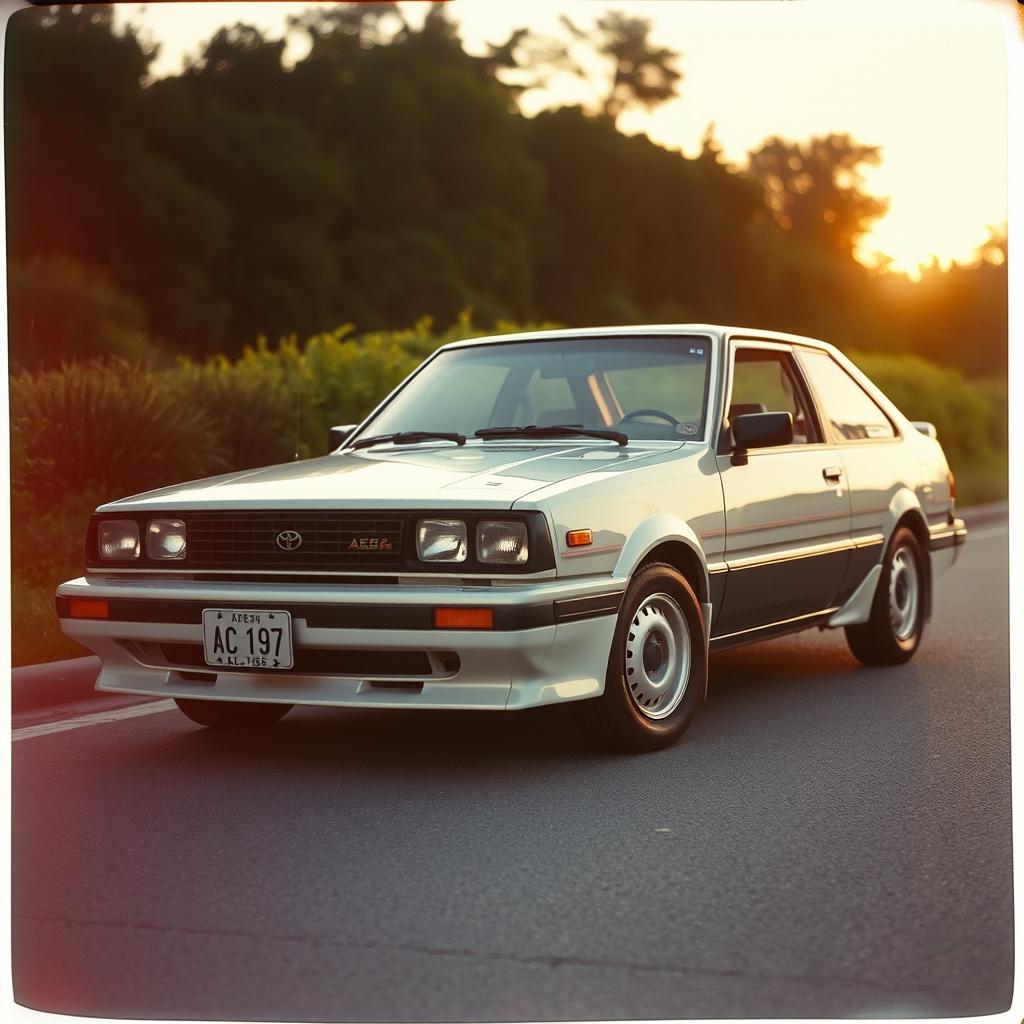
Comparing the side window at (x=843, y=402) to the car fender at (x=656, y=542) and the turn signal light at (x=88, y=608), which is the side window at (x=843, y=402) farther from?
the turn signal light at (x=88, y=608)

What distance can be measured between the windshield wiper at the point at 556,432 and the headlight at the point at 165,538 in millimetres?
1387

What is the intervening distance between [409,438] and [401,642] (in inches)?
63.8

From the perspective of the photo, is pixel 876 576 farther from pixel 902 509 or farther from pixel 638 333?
pixel 638 333

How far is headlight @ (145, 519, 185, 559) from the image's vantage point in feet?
17.4

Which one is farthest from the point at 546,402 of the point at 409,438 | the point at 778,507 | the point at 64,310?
the point at 64,310

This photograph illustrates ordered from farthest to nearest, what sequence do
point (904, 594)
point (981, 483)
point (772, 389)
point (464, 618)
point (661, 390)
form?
point (981, 483)
point (904, 594)
point (772, 389)
point (661, 390)
point (464, 618)

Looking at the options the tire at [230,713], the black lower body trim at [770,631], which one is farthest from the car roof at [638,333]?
the tire at [230,713]

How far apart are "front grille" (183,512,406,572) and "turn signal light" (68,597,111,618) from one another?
34 cm

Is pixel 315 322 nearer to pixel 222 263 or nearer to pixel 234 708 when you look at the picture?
pixel 222 263

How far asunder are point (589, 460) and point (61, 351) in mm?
14572

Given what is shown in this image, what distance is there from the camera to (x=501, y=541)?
16.0 feet

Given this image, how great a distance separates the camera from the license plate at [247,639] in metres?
4.93

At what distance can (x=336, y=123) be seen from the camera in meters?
33.0

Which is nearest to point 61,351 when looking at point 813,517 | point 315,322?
point 315,322
